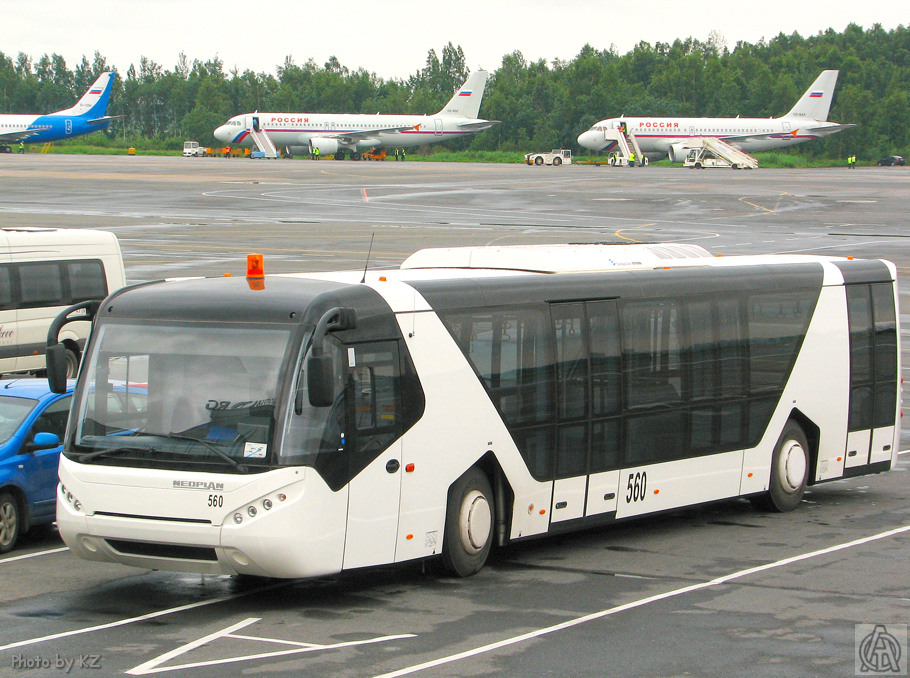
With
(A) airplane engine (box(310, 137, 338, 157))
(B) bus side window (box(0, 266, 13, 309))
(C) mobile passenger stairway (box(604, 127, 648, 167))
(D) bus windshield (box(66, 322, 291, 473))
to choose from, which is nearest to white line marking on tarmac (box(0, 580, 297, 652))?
(D) bus windshield (box(66, 322, 291, 473))

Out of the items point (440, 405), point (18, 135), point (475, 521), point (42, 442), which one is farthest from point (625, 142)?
point (440, 405)

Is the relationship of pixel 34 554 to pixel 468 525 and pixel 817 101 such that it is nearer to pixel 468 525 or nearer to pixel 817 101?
pixel 468 525

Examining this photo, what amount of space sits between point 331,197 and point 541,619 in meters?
58.1

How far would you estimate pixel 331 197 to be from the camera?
6625 cm

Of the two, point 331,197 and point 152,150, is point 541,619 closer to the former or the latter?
point 331,197

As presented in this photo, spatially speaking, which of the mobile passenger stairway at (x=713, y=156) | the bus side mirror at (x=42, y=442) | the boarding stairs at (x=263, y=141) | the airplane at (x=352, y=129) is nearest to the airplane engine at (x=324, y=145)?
the airplane at (x=352, y=129)

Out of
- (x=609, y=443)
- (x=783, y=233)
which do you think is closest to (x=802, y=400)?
(x=609, y=443)

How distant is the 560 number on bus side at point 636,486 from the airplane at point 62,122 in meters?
112

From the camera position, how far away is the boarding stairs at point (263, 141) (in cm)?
11312

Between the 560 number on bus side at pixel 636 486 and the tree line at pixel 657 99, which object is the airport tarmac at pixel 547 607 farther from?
the tree line at pixel 657 99

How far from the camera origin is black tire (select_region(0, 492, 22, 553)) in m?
11.8

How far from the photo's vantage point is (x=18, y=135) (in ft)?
379

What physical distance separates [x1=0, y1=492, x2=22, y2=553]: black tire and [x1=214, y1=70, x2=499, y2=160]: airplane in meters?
101

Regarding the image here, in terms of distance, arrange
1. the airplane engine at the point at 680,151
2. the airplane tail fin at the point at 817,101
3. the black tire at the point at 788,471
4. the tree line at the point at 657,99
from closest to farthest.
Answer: the black tire at the point at 788,471
the airplane engine at the point at 680,151
the airplane tail fin at the point at 817,101
the tree line at the point at 657,99
